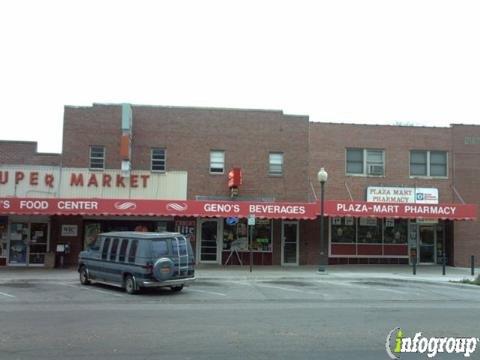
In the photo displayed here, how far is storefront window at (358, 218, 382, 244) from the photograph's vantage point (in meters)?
29.6

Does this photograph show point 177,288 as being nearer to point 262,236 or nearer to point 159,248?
point 159,248

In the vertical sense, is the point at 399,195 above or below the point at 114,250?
above

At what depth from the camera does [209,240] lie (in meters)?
28.5

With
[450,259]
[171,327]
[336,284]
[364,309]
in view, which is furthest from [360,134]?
[171,327]

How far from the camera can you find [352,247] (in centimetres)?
2939

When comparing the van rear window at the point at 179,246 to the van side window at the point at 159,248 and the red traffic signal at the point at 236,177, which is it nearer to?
the van side window at the point at 159,248

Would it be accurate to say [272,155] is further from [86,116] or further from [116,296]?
[116,296]

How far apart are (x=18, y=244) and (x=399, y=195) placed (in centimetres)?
1910

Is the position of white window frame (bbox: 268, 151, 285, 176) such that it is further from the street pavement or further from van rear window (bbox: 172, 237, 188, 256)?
van rear window (bbox: 172, 237, 188, 256)

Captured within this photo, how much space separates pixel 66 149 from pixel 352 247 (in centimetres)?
1517

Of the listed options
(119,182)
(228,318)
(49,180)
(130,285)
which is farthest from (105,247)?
(49,180)

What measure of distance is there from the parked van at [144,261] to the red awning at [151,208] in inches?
264

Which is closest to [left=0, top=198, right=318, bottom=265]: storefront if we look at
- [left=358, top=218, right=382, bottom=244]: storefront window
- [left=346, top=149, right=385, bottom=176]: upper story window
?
[left=358, top=218, right=382, bottom=244]: storefront window
